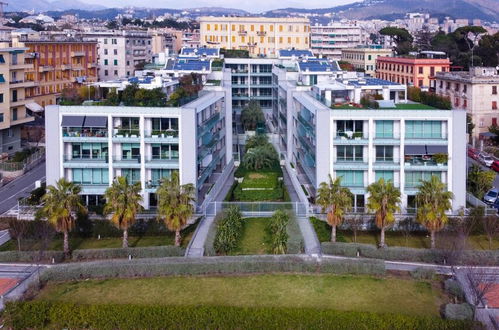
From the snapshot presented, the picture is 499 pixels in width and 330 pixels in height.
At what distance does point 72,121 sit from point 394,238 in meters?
21.9

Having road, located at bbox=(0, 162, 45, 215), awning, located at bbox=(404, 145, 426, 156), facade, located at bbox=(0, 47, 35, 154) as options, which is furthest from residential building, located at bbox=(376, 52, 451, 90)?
road, located at bbox=(0, 162, 45, 215)

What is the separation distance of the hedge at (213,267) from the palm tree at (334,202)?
3.72 m

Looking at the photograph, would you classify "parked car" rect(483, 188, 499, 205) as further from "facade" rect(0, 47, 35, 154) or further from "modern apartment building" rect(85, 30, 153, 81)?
"modern apartment building" rect(85, 30, 153, 81)

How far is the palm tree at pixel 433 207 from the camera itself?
33.3 meters

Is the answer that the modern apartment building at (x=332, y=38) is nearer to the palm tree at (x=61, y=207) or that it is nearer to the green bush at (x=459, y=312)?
the palm tree at (x=61, y=207)

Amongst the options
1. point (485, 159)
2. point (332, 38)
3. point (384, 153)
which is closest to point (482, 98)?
point (485, 159)

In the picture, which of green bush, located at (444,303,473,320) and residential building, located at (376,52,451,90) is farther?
residential building, located at (376,52,451,90)

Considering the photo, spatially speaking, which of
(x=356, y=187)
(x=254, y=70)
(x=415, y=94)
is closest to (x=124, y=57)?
(x=254, y=70)

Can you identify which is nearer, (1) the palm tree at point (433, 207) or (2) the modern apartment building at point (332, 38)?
(1) the palm tree at point (433, 207)

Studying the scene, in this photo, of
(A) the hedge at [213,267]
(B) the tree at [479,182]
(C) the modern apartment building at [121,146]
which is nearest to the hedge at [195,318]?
(A) the hedge at [213,267]

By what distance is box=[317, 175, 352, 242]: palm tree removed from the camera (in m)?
34.4

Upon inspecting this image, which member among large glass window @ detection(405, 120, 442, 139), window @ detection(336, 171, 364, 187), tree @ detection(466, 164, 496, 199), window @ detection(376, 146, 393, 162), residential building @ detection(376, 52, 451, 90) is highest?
residential building @ detection(376, 52, 451, 90)

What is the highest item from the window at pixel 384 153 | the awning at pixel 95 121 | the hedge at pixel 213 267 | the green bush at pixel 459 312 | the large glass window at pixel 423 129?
the awning at pixel 95 121

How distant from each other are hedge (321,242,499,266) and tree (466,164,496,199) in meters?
12.6
